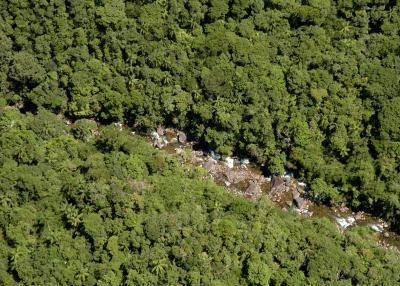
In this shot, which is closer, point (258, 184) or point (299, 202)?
point (299, 202)

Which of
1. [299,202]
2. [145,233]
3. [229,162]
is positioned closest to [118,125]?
[229,162]

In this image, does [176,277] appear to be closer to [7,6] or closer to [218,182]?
[218,182]

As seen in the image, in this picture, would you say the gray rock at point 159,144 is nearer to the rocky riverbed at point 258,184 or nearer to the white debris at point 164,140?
the rocky riverbed at point 258,184

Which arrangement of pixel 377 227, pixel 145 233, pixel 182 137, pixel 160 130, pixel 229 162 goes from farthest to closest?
pixel 160 130 → pixel 182 137 → pixel 229 162 → pixel 377 227 → pixel 145 233

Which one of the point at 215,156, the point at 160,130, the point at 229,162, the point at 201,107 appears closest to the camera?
the point at 201,107

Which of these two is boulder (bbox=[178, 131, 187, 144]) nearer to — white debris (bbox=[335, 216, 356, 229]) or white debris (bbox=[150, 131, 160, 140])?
white debris (bbox=[150, 131, 160, 140])

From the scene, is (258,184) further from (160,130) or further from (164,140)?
(160,130)

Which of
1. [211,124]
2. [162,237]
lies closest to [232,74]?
[211,124]
